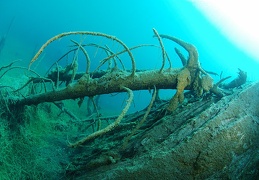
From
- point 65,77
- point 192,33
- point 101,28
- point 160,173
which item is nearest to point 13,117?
point 65,77

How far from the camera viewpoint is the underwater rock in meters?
3.07

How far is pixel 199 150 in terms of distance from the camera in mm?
3117

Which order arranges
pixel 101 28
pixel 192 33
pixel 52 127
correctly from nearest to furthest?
pixel 52 127 < pixel 101 28 < pixel 192 33

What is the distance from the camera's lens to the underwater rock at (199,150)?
10.1 feet

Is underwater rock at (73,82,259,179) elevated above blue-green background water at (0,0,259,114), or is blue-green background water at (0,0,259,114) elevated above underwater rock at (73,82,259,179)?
blue-green background water at (0,0,259,114)

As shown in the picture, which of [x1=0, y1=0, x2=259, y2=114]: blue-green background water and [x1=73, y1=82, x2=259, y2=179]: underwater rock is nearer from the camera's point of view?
[x1=73, y1=82, x2=259, y2=179]: underwater rock

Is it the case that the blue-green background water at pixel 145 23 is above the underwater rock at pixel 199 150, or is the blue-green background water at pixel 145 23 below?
above

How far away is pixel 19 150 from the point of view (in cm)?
438

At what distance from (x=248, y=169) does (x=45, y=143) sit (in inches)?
156

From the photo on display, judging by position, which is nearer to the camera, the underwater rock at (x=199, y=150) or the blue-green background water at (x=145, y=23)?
the underwater rock at (x=199, y=150)

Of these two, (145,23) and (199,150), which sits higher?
(145,23)

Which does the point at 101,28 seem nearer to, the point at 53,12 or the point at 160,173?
the point at 53,12

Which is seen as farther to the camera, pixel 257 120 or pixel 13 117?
pixel 13 117

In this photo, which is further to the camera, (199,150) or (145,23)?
(145,23)
